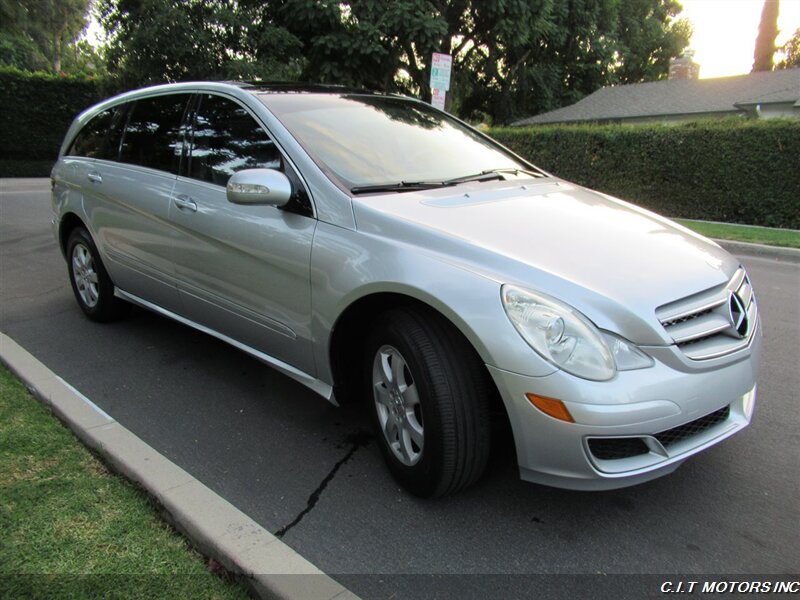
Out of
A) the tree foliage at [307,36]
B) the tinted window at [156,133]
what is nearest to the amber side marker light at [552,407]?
the tinted window at [156,133]

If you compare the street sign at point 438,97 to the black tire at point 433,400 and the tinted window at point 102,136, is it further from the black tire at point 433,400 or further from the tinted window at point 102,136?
the black tire at point 433,400

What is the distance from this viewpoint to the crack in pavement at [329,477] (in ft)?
8.04

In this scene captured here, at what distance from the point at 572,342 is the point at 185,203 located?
2.44 meters

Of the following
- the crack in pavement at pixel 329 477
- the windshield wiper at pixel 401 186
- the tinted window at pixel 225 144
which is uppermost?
the tinted window at pixel 225 144

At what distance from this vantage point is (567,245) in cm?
247

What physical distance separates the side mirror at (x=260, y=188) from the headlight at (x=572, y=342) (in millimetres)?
1276

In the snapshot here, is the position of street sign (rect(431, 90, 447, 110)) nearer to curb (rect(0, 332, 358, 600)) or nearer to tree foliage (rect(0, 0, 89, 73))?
curb (rect(0, 332, 358, 600))

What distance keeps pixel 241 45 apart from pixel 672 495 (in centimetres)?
1661

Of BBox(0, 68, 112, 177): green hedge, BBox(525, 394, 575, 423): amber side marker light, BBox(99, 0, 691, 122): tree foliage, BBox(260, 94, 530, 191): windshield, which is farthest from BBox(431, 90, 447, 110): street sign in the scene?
BBox(0, 68, 112, 177): green hedge

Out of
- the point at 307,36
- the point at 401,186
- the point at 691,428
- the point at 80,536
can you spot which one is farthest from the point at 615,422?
the point at 307,36

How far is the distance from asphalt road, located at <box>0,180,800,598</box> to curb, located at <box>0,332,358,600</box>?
0.49 feet

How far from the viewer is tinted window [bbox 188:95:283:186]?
3.21 metres

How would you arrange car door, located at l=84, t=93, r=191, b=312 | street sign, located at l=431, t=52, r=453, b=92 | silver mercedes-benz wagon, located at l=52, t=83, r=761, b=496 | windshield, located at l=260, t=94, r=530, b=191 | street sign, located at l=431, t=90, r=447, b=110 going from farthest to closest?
1. street sign, located at l=431, t=90, r=447, b=110
2. street sign, located at l=431, t=52, r=453, b=92
3. car door, located at l=84, t=93, r=191, b=312
4. windshield, located at l=260, t=94, r=530, b=191
5. silver mercedes-benz wagon, located at l=52, t=83, r=761, b=496

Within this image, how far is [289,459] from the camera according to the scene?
2.94 m
